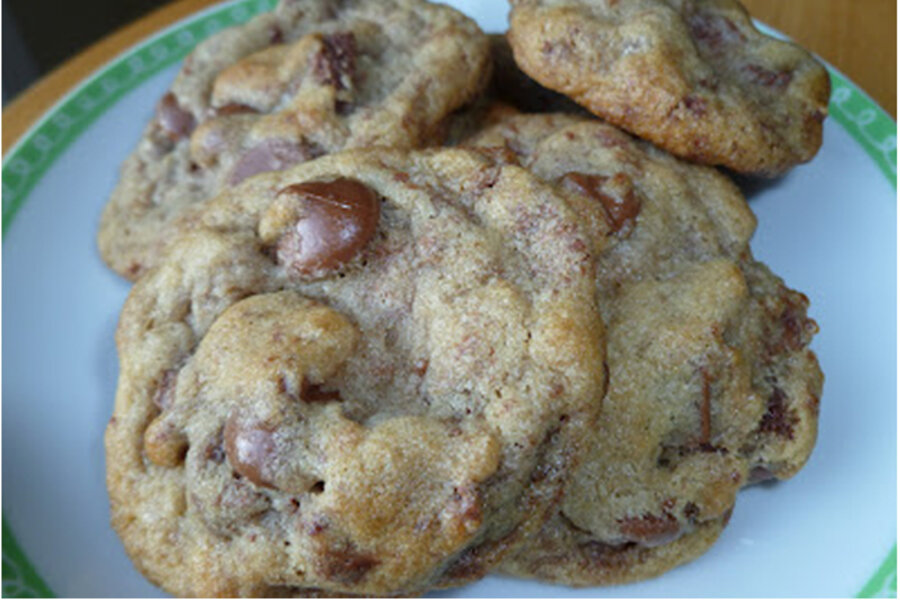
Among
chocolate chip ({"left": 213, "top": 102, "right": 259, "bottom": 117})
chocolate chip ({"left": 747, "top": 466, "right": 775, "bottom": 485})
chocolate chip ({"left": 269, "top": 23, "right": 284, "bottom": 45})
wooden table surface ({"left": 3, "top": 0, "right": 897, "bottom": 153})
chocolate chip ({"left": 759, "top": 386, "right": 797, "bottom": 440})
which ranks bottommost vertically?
chocolate chip ({"left": 747, "top": 466, "right": 775, "bottom": 485})

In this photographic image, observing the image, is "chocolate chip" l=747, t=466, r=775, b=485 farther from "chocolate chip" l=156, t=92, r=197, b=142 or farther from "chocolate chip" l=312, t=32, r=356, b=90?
"chocolate chip" l=156, t=92, r=197, b=142

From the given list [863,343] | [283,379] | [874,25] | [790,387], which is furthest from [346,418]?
[874,25]

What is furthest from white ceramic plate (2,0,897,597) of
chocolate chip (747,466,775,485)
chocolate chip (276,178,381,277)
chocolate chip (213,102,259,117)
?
chocolate chip (276,178,381,277)

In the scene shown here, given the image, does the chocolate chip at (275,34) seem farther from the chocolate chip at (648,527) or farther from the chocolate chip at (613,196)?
the chocolate chip at (648,527)

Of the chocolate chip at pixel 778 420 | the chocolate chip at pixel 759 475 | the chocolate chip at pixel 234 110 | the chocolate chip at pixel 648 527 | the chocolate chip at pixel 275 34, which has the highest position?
the chocolate chip at pixel 275 34

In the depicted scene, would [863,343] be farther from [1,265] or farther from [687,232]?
[1,265]

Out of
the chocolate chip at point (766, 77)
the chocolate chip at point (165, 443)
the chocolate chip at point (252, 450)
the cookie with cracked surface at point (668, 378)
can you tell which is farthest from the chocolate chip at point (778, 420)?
the chocolate chip at point (165, 443)

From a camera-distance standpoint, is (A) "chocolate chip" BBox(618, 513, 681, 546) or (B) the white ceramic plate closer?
(A) "chocolate chip" BBox(618, 513, 681, 546)
